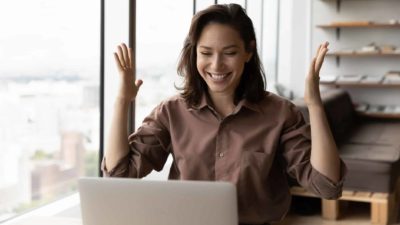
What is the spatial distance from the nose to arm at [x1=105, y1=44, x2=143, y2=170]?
0.84 ft

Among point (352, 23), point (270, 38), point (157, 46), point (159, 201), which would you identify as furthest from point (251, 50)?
point (270, 38)

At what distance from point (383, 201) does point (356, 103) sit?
283cm

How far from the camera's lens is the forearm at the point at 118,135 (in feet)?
5.20

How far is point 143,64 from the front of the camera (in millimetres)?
3369

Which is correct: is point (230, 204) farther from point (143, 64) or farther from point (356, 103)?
point (356, 103)

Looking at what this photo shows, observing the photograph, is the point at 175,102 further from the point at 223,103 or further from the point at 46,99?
the point at 46,99

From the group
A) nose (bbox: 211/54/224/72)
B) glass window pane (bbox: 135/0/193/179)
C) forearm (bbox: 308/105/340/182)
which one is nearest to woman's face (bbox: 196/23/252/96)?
nose (bbox: 211/54/224/72)

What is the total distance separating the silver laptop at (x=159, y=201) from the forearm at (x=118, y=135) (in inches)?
12.1

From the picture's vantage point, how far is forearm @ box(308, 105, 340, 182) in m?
1.47

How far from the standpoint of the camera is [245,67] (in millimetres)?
1660

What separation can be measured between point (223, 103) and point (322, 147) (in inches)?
13.4

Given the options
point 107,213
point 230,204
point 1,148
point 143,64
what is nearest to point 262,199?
point 230,204

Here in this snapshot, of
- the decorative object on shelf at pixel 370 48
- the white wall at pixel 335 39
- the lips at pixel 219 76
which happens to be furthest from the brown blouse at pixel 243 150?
Answer: the decorative object on shelf at pixel 370 48

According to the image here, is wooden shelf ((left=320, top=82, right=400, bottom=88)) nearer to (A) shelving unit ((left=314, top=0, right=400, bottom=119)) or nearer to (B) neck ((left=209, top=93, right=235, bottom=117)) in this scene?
(A) shelving unit ((left=314, top=0, right=400, bottom=119))
